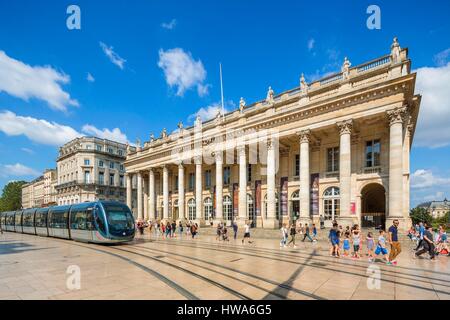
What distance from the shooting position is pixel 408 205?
72.7ft

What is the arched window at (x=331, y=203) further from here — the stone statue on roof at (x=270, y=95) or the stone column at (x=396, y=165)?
the stone statue on roof at (x=270, y=95)

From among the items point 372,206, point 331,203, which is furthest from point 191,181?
point 372,206

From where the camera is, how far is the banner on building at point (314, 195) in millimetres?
26625

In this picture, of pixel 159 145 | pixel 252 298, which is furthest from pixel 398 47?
pixel 159 145

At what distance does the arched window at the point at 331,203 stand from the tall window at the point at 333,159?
6.42 ft

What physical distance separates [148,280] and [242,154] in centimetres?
2279

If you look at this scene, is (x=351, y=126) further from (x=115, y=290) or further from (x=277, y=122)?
(x=115, y=290)

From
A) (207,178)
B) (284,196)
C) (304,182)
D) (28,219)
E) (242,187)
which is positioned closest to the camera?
(304,182)

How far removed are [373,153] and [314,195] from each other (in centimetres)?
646

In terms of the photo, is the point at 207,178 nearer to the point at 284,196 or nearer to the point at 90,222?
the point at 284,196

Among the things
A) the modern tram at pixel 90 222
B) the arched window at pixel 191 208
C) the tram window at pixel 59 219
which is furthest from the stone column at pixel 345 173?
the arched window at pixel 191 208

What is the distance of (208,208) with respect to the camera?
39.6 meters

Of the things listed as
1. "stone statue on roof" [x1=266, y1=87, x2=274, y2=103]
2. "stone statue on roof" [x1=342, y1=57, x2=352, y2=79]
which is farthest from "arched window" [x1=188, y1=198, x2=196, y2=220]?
"stone statue on roof" [x1=342, y1=57, x2=352, y2=79]

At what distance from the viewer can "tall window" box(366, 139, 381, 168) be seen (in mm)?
24281
